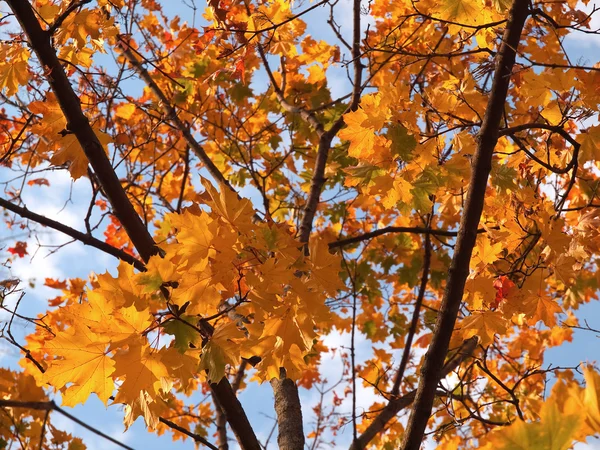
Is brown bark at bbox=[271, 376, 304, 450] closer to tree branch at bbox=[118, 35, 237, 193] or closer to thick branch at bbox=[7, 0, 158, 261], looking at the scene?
thick branch at bbox=[7, 0, 158, 261]

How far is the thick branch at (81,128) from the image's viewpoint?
2229 millimetres

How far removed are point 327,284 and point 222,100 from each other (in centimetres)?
357

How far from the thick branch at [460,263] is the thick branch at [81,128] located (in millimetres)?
1067

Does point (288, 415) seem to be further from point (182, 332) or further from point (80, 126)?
point (80, 126)

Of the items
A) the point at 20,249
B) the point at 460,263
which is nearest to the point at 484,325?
the point at 460,263

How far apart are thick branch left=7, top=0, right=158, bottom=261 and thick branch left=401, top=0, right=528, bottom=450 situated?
1.07m

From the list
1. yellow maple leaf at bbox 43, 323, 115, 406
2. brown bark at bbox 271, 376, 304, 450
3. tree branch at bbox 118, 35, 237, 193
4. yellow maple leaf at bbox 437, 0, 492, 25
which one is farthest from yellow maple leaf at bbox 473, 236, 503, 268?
tree branch at bbox 118, 35, 237, 193

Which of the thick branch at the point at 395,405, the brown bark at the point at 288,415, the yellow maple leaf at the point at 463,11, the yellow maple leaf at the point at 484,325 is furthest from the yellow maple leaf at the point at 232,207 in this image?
the thick branch at the point at 395,405

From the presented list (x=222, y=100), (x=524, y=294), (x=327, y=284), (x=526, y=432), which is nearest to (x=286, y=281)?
(x=327, y=284)

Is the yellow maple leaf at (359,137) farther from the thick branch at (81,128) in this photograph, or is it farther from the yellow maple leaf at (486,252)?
the thick branch at (81,128)

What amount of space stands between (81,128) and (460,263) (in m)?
1.46

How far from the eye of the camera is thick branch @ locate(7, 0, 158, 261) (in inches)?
87.7

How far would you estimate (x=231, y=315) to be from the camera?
314 centimetres

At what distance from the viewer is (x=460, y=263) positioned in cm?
210
